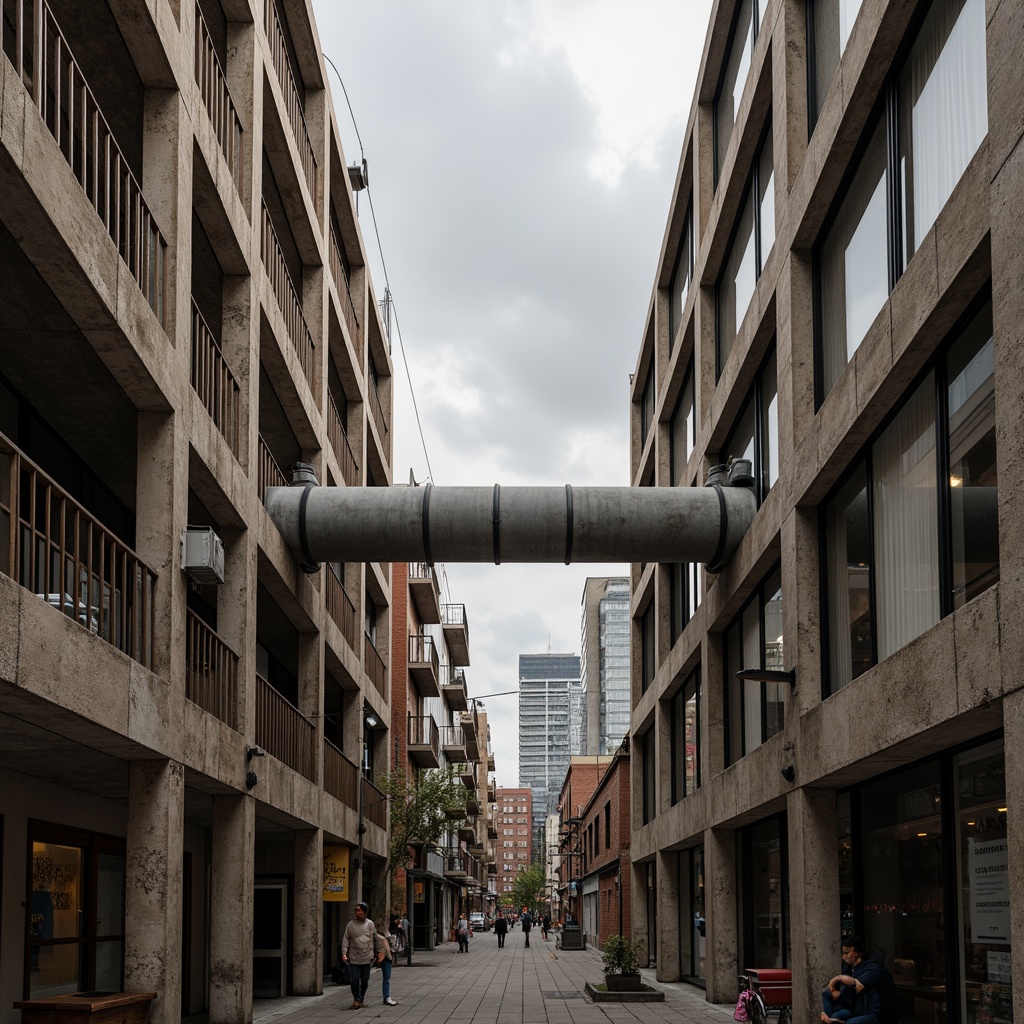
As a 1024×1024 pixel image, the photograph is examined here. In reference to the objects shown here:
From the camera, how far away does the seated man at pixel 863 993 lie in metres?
11.3

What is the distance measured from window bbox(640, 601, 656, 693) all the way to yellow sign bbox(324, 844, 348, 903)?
10.9 meters

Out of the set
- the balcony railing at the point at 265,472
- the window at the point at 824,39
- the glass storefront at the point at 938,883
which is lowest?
the glass storefront at the point at 938,883

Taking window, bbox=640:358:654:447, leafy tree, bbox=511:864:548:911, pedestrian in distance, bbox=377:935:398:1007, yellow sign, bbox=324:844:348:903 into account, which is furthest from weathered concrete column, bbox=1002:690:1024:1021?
leafy tree, bbox=511:864:548:911

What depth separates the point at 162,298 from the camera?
14273 millimetres

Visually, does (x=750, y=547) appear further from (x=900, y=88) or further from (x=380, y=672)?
(x=380, y=672)

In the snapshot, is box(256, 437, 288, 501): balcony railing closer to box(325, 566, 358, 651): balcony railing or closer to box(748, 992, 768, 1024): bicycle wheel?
box(325, 566, 358, 651): balcony railing

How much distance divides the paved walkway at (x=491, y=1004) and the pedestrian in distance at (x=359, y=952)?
0.34 m

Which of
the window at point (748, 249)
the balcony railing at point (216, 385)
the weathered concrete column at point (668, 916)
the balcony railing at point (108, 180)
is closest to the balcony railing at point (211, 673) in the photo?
the balcony railing at point (216, 385)

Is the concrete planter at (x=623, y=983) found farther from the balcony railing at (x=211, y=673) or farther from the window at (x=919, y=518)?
the window at (x=919, y=518)

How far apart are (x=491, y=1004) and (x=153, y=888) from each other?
11.3 meters

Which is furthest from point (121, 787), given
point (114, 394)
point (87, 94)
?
point (87, 94)

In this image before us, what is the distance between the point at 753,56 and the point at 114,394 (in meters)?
10.6

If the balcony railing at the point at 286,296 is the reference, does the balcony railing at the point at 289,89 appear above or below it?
above

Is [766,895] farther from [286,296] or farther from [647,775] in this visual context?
[647,775]
